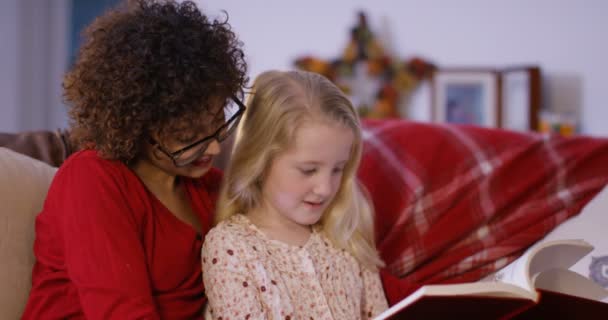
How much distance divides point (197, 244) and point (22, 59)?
→ 197 centimetres

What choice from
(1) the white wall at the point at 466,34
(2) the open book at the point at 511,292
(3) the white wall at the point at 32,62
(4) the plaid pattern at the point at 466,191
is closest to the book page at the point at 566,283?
(2) the open book at the point at 511,292

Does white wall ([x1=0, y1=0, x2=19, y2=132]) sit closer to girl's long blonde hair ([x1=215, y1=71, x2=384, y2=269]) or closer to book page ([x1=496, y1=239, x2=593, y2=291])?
girl's long blonde hair ([x1=215, y1=71, x2=384, y2=269])

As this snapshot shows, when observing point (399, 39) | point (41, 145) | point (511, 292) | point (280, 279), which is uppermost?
point (399, 39)

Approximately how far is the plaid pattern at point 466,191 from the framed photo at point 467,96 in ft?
5.08

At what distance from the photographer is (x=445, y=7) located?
334 centimetres

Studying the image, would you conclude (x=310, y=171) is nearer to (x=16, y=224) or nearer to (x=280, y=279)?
(x=280, y=279)

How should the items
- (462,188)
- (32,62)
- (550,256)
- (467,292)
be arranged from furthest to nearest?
(32,62)
(462,188)
(550,256)
(467,292)

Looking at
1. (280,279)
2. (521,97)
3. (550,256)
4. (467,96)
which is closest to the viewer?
(550,256)

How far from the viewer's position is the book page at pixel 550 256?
1.02m

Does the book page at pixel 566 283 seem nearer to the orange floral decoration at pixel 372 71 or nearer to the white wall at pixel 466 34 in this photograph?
the white wall at pixel 466 34

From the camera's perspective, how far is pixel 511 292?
0.86 metres

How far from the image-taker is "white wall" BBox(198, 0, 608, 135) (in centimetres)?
303

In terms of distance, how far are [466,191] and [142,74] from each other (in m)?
0.90

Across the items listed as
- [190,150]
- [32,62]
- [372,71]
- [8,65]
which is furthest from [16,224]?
[372,71]
